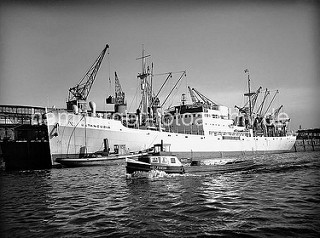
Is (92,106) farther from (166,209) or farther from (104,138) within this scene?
(166,209)

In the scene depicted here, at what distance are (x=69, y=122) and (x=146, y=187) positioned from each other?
2793cm

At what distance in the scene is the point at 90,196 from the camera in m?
19.6

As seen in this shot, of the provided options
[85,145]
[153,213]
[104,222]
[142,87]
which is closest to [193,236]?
[153,213]

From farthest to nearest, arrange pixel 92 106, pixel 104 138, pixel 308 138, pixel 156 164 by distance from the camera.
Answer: pixel 308 138 < pixel 92 106 < pixel 104 138 < pixel 156 164

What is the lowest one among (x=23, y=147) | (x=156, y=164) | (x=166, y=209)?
(x=166, y=209)

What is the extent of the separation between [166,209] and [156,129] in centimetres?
4302

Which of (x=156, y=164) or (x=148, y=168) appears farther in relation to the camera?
(x=156, y=164)

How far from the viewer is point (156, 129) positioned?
2292 inches

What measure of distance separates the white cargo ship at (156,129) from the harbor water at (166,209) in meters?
18.8

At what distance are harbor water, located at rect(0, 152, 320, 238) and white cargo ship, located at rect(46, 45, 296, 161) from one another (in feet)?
61.8

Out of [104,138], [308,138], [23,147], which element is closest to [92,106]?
[104,138]

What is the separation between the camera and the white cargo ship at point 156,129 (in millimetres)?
45719

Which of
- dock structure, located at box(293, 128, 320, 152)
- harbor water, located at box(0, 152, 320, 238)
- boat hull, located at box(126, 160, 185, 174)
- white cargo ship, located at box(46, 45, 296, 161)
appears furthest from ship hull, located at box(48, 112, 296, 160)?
dock structure, located at box(293, 128, 320, 152)

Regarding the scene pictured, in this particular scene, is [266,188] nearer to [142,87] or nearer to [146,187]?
[146,187]
